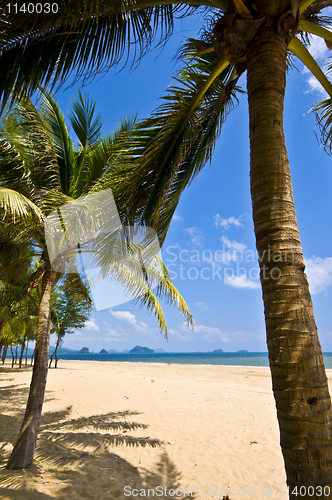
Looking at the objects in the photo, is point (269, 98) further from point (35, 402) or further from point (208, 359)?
point (208, 359)

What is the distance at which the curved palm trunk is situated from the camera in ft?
15.4

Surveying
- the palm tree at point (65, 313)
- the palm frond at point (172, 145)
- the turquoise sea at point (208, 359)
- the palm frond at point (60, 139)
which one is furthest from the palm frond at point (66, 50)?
the turquoise sea at point (208, 359)

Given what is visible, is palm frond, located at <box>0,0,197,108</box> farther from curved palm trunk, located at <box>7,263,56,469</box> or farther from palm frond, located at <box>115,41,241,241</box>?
curved palm trunk, located at <box>7,263,56,469</box>

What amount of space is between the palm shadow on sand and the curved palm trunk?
0.20 meters

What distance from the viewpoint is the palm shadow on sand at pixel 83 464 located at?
403 centimetres

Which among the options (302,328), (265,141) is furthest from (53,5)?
(302,328)

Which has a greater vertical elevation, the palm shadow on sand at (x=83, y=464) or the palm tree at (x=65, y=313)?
the palm tree at (x=65, y=313)

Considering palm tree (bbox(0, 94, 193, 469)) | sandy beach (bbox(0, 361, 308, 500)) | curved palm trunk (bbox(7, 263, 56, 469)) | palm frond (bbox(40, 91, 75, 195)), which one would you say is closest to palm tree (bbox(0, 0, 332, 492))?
palm tree (bbox(0, 94, 193, 469))

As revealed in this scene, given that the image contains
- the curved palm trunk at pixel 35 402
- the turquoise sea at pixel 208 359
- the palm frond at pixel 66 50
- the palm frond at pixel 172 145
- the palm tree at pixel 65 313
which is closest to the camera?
the palm frond at pixel 66 50

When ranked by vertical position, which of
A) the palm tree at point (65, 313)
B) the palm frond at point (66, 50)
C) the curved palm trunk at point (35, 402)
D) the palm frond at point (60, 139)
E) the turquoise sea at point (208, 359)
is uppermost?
the palm frond at point (60, 139)

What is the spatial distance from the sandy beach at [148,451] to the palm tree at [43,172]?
1.00m

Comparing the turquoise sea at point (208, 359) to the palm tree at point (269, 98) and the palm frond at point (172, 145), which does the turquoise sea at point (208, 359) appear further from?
the palm tree at point (269, 98)

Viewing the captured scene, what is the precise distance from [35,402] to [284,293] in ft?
15.7

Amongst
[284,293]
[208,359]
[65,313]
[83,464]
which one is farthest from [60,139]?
[208,359]
